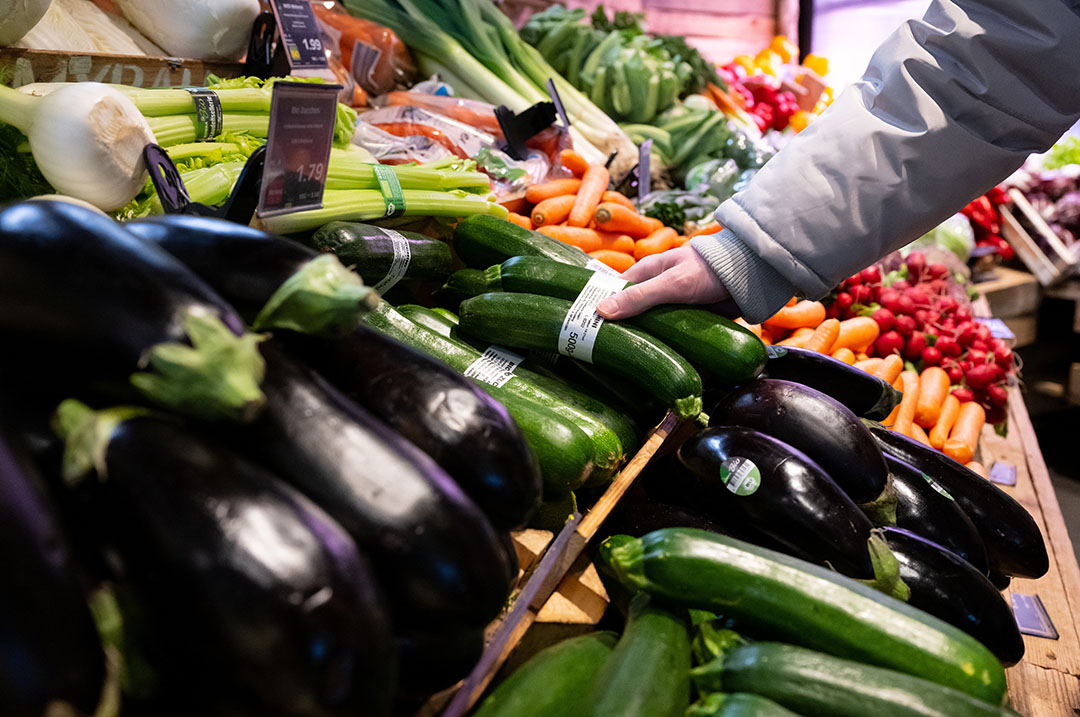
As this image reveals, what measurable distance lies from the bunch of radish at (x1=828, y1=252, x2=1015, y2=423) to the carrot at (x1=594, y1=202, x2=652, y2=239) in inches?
36.1

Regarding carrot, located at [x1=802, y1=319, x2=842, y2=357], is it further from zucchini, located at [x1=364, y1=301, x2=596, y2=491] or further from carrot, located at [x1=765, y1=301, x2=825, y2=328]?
zucchini, located at [x1=364, y1=301, x2=596, y2=491]

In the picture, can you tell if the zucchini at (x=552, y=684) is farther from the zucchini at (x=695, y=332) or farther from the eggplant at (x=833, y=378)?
the eggplant at (x=833, y=378)

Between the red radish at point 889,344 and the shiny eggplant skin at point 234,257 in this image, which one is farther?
the red radish at point 889,344

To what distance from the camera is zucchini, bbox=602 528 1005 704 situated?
0.91 meters

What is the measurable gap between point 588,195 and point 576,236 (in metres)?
0.34

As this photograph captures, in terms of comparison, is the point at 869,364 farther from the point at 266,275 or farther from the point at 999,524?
the point at 266,275

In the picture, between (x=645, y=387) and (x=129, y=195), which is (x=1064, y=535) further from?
(x=129, y=195)

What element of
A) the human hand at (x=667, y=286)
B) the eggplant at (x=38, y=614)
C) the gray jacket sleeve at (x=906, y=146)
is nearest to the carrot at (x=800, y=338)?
the gray jacket sleeve at (x=906, y=146)

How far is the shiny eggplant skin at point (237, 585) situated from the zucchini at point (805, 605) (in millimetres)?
518

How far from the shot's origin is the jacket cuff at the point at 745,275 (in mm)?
1598

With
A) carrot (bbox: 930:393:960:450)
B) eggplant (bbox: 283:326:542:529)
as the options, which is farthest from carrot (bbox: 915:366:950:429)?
eggplant (bbox: 283:326:542:529)

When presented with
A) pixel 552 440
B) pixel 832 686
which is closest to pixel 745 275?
pixel 552 440

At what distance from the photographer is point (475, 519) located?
0.71 metres

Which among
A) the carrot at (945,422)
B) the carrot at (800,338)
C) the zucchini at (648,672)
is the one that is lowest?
the carrot at (945,422)
